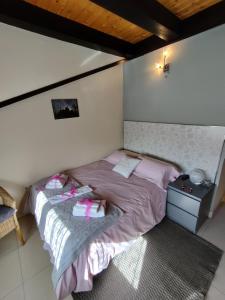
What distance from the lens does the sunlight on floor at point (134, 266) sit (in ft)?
4.74

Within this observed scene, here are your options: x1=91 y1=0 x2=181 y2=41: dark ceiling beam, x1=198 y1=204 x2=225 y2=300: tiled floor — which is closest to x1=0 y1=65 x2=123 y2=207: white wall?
x1=91 y1=0 x2=181 y2=41: dark ceiling beam

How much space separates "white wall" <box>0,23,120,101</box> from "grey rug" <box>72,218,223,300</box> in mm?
2252

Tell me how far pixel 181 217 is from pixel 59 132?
206cm

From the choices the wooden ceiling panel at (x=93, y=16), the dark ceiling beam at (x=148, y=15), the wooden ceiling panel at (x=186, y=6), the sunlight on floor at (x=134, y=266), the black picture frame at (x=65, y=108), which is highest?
the wooden ceiling panel at (x=186, y=6)

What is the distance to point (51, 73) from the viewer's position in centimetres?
210

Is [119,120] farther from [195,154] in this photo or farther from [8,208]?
[8,208]

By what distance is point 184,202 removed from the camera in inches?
75.0

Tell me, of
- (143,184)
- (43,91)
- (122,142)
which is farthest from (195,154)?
(43,91)

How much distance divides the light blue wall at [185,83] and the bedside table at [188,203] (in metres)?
0.84

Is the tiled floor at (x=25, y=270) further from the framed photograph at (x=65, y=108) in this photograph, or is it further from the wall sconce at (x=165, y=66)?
the wall sconce at (x=165, y=66)

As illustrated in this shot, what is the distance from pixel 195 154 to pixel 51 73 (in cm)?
222

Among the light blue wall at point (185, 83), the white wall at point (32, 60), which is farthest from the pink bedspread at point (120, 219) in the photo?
the white wall at point (32, 60)

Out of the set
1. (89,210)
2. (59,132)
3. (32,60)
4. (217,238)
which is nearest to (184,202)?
(217,238)

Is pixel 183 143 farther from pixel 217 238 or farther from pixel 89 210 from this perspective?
pixel 89 210
